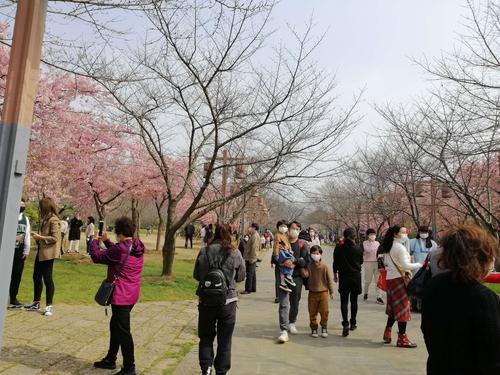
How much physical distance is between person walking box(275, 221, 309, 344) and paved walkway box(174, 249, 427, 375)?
21 centimetres

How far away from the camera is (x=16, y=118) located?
2.69m

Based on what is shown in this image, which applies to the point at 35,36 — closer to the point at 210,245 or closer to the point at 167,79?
the point at 210,245

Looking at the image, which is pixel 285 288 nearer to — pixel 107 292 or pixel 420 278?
pixel 420 278

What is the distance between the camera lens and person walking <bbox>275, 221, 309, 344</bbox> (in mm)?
6480

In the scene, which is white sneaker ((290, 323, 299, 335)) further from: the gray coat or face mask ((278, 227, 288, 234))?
the gray coat

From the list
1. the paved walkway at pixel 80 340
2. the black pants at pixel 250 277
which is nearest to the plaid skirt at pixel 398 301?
the paved walkway at pixel 80 340

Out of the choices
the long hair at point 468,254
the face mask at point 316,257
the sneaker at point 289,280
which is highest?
the long hair at point 468,254

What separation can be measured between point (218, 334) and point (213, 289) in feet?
1.63

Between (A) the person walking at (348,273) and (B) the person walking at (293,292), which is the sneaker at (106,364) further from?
(A) the person walking at (348,273)

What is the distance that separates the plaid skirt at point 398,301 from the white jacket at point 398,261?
101 mm

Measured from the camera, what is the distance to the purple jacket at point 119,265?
4.41 metres

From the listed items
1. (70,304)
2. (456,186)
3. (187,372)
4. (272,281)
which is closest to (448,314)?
(187,372)

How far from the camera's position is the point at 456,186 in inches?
437

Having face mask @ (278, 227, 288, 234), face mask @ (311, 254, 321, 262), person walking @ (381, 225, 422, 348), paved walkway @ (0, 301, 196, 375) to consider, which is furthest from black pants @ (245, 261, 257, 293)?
person walking @ (381, 225, 422, 348)
